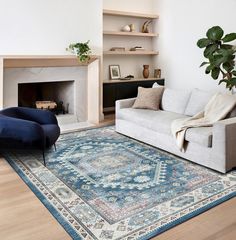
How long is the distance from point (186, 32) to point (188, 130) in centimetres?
341

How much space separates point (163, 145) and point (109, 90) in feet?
7.78

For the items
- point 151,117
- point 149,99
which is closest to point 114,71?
point 149,99

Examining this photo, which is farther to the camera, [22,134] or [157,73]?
[157,73]

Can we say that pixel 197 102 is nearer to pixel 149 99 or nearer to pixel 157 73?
pixel 149 99

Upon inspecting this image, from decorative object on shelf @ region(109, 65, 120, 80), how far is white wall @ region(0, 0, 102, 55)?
85 centimetres

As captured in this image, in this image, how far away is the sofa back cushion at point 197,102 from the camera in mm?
4363

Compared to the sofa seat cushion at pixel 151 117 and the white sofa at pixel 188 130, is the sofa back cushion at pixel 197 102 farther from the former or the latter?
the sofa seat cushion at pixel 151 117

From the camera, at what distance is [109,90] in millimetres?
6133

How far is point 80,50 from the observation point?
17.6 ft

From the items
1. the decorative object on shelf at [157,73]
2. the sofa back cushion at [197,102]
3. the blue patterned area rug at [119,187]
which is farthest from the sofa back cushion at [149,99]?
the decorative object on shelf at [157,73]

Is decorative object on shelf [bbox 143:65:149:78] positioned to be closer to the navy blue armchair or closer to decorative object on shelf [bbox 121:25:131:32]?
decorative object on shelf [bbox 121:25:131:32]

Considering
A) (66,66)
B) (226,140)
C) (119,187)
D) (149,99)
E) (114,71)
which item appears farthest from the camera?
(114,71)

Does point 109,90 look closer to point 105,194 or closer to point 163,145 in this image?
point 163,145

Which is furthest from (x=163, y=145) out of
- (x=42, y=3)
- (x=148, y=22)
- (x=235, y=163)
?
(x=148, y=22)
